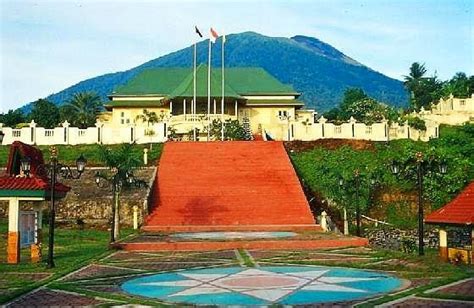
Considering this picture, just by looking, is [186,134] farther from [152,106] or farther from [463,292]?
[463,292]

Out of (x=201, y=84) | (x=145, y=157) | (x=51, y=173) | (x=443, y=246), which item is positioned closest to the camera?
(x=51, y=173)

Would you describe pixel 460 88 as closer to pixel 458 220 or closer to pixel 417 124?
pixel 417 124

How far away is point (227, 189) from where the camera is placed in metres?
32.6

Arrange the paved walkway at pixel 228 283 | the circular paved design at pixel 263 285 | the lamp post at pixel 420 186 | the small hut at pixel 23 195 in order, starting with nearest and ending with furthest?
1. the paved walkway at pixel 228 283
2. the circular paved design at pixel 263 285
3. the small hut at pixel 23 195
4. the lamp post at pixel 420 186

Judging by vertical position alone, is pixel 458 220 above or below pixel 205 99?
below

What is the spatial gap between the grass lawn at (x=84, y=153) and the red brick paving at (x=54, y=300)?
26.9 metres

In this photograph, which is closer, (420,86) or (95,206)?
(95,206)

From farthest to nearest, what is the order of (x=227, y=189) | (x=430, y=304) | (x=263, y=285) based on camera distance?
(x=227, y=189) → (x=263, y=285) → (x=430, y=304)

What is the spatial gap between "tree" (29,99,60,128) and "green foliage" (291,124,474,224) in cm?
3567

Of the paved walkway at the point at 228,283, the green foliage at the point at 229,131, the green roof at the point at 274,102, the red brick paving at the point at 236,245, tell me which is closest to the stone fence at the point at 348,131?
the green foliage at the point at 229,131

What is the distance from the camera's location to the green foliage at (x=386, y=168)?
32.6 m

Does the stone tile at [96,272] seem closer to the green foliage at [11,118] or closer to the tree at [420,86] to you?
the green foliage at [11,118]

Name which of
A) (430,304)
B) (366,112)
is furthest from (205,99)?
(430,304)

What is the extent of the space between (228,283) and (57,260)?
258 inches
